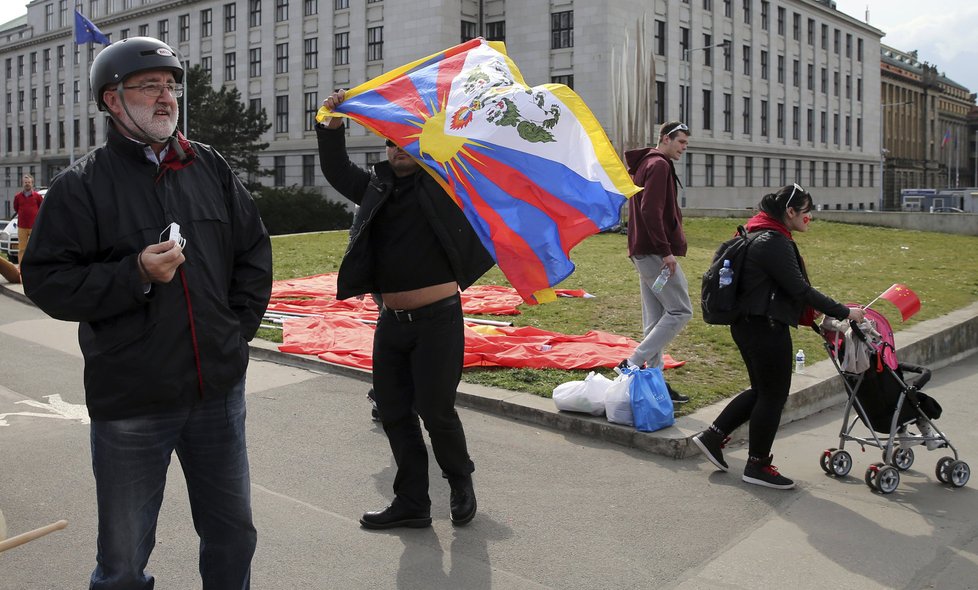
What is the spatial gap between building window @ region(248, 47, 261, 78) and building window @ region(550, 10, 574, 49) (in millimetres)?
21469

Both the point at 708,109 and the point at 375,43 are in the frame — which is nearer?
the point at 375,43

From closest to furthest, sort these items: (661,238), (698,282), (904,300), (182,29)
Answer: (904,300) < (661,238) < (698,282) < (182,29)

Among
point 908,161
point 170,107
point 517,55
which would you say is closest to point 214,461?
point 170,107

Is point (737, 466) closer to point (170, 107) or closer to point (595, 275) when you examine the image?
point (170, 107)

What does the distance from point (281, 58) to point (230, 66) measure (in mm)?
5549

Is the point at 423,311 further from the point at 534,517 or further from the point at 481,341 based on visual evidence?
the point at 481,341

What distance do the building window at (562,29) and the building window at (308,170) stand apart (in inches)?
694

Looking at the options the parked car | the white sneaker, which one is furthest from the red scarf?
the parked car

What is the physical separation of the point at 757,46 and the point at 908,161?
45127 mm

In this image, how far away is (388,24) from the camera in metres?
52.7

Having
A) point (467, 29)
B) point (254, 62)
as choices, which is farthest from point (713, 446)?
point (254, 62)

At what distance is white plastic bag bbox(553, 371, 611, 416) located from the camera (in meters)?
6.83

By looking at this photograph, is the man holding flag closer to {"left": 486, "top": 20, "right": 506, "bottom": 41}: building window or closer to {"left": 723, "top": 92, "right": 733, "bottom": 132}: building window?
{"left": 486, "top": 20, "right": 506, "bottom": 41}: building window

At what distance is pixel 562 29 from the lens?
49.5m
